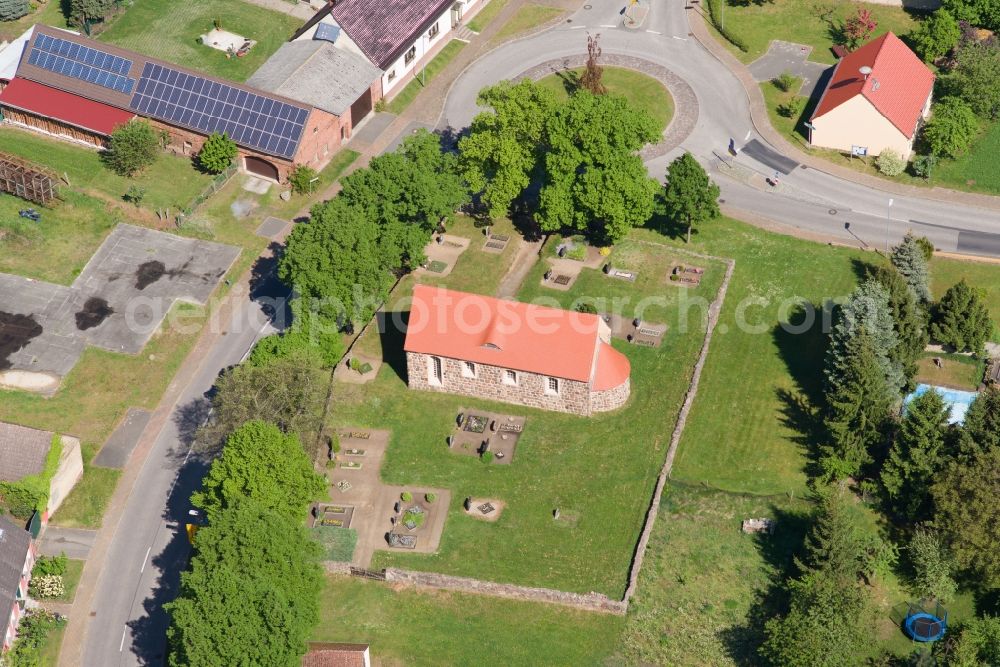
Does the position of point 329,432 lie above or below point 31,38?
below

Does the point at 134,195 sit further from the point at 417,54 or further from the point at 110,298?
the point at 417,54

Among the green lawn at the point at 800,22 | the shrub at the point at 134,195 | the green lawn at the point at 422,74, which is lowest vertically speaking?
the green lawn at the point at 800,22

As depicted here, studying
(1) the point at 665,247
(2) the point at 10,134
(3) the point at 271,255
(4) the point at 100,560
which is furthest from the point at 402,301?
(2) the point at 10,134

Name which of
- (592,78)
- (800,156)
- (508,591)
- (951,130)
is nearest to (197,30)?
(592,78)

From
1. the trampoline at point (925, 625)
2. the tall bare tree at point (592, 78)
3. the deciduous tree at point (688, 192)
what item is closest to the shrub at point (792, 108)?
the tall bare tree at point (592, 78)

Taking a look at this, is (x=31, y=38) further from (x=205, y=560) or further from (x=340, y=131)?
A: (x=205, y=560)

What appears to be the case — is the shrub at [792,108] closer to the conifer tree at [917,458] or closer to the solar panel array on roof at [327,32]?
the conifer tree at [917,458]

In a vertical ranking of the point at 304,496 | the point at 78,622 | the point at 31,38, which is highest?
the point at 31,38

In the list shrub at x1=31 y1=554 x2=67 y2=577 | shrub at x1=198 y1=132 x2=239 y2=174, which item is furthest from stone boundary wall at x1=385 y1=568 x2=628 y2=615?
shrub at x1=198 y1=132 x2=239 y2=174
